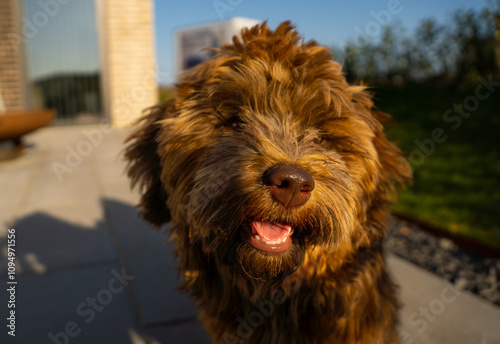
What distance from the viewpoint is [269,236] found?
64.8 inches

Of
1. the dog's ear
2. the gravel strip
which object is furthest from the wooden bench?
the gravel strip

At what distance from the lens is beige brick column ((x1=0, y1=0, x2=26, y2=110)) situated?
10023 mm

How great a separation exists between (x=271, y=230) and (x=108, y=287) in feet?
7.16

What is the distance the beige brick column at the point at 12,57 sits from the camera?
10.0 m

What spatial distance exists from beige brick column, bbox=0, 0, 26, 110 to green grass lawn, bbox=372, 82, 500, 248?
28.2 ft

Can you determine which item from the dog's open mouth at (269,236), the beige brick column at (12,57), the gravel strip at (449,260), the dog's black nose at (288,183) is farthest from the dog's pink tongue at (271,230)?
the beige brick column at (12,57)

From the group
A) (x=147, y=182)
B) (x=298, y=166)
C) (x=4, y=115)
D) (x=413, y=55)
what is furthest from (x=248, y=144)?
(x=413, y=55)

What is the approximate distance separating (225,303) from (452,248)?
10.4 feet

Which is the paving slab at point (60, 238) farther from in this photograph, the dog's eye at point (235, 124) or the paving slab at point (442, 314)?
the paving slab at point (442, 314)

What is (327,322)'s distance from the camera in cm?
200

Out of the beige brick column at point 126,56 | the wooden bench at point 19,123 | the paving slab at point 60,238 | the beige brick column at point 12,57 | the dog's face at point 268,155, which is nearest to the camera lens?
the dog's face at point 268,155

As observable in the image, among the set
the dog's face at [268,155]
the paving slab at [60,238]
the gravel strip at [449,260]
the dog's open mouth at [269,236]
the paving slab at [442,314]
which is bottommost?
the paving slab at [60,238]

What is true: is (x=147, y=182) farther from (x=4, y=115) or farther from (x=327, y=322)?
(x=4, y=115)

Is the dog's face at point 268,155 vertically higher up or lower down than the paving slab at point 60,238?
higher up
